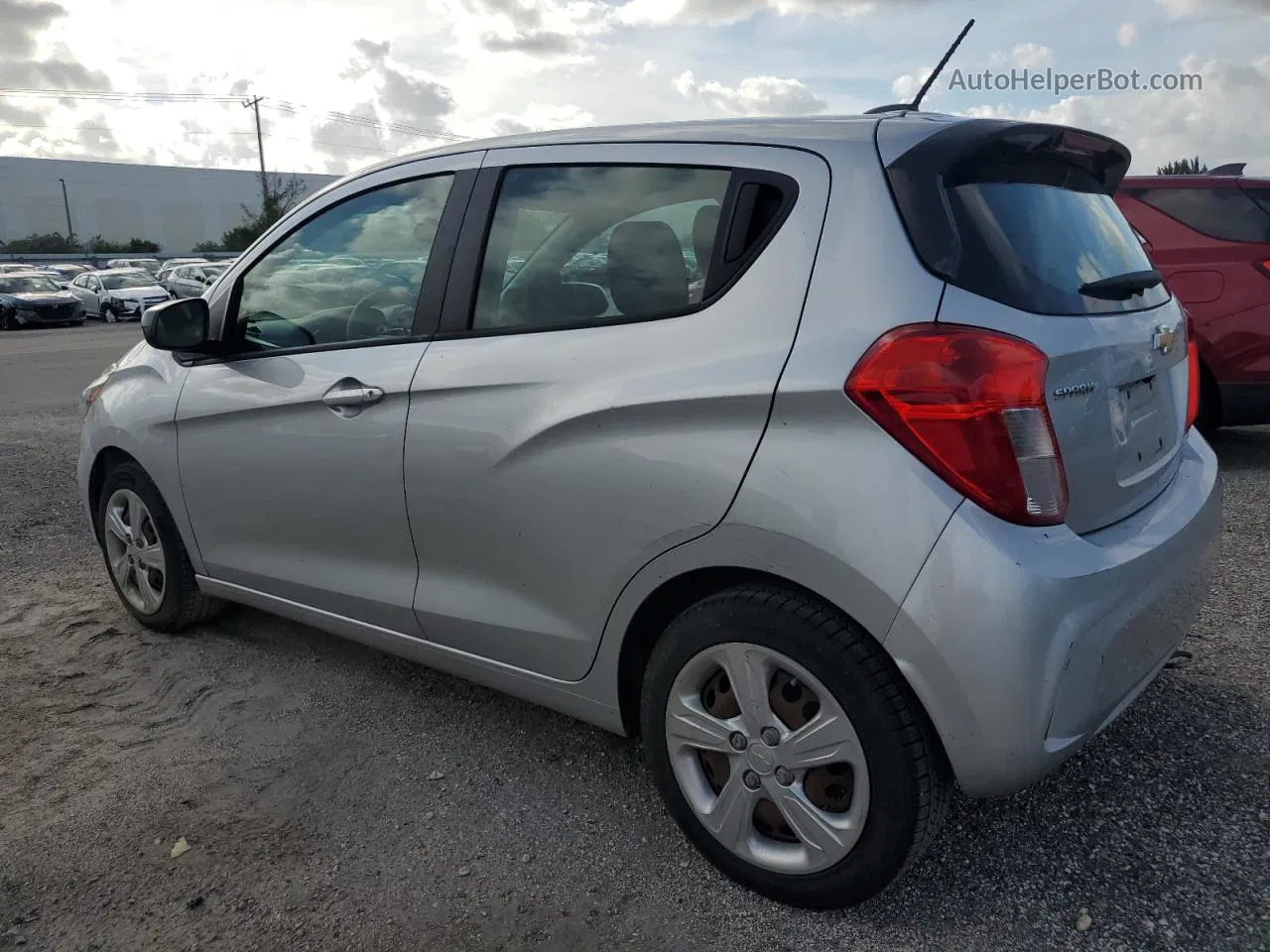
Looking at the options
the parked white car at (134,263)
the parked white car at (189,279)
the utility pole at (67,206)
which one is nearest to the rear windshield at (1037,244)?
the parked white car at (189,279)

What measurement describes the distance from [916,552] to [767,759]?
619 millimetres

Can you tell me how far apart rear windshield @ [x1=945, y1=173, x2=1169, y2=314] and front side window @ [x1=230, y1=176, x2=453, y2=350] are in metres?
1.52

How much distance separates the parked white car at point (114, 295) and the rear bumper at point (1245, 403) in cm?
3020

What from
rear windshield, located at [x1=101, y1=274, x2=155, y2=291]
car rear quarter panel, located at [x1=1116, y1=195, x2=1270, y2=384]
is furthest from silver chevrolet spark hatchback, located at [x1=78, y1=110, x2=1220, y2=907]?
rear windshield, located at [x1=101, y1=274, x2=155, y2=291]

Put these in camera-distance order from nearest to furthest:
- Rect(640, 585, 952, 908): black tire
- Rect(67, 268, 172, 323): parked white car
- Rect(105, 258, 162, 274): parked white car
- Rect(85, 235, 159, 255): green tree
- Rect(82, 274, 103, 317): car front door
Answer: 1. Rect(640, 585, 952, 908): black tire
2. Rect(67, 268, 172, 323): parked white car
3. Rect(82, 274, 103, 317): car front door
4. Rect(105, 258, 162, 274): parked white car
5. Rect(85, 235, 159, 255): green tree

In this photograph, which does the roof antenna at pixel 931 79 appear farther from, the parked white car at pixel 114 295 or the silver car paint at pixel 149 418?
the parked white car at pixel 114 295

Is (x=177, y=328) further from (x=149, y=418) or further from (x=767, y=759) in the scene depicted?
(x=767, y=759)

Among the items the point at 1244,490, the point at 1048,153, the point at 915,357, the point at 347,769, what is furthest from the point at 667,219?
the point at 1244,490

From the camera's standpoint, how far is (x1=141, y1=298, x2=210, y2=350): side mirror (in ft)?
11.4

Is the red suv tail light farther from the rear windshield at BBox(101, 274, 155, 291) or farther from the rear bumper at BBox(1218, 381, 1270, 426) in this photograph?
the rear windshield at BBox(101, 274, 155, 291)

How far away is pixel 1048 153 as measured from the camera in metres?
2.52

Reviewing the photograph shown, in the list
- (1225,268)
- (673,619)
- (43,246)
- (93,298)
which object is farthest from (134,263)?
(673,619)

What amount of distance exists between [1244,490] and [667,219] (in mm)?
4681

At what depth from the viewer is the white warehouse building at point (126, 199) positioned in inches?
3022
